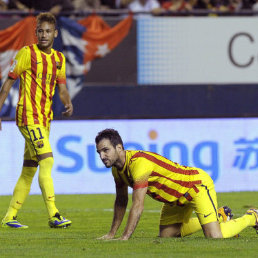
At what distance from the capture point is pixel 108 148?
24.8 feet

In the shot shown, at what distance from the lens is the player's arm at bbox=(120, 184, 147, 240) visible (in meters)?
7.49

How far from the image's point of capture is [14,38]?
1582 centimetres

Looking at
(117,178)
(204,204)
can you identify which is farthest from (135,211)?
(204,204)

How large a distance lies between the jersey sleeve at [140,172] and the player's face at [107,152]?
0.68 ft

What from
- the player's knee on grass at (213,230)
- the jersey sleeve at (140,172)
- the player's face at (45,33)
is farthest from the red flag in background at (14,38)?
the jersey sleeve at (140,172)

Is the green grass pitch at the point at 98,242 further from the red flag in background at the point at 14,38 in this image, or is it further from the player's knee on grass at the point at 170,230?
the red flag in background at the point at 14,38

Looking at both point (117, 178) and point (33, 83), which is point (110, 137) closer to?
point (117, 178)

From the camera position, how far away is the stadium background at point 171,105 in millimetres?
14680

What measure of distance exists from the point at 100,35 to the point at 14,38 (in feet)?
5.40

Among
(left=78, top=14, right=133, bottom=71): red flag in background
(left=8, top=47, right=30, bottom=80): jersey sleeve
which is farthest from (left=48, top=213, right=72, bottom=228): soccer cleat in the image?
(left=78, top=14, right=133, bottom=71): red flag in background

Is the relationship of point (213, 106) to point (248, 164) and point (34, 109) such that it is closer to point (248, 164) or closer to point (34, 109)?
point (248, 164)

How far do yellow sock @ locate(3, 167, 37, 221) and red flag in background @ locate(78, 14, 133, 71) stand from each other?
21.8ft

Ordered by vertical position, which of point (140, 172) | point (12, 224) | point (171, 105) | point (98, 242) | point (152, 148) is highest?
point (140, 172)

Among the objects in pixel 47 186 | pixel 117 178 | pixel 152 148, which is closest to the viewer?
pixel 117 178
